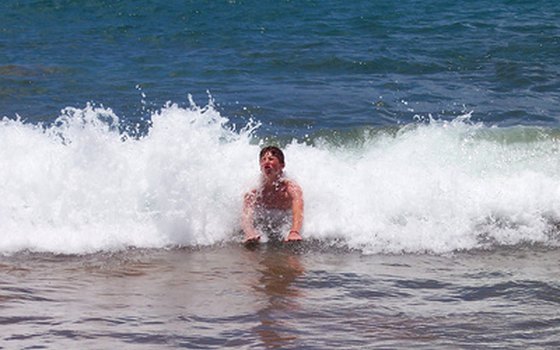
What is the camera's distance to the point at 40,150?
9.29 meters

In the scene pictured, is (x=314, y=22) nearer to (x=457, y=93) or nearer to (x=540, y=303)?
(x=457, y=93)

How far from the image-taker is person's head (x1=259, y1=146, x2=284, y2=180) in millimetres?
8133

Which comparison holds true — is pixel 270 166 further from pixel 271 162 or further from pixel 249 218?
pixel 249 218

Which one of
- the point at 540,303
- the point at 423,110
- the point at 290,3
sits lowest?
the point at 540,303

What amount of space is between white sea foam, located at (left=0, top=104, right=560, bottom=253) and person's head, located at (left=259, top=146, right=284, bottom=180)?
11.2 inches

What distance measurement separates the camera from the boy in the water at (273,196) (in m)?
8.07

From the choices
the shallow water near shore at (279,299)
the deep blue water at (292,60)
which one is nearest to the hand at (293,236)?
the shallow water near shore at (279,299)

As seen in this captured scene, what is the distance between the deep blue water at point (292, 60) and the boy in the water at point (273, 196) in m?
3.08

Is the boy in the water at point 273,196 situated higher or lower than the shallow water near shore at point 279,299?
higher

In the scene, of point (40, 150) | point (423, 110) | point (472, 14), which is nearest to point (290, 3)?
point (472, 14)

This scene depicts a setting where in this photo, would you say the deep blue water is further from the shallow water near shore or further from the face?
the shallow water near shore

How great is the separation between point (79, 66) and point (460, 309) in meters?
9.91

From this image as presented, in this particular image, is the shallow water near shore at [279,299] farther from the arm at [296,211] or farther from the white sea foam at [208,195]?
the white sea foam at [208,195]

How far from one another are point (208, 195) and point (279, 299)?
2.46 m
